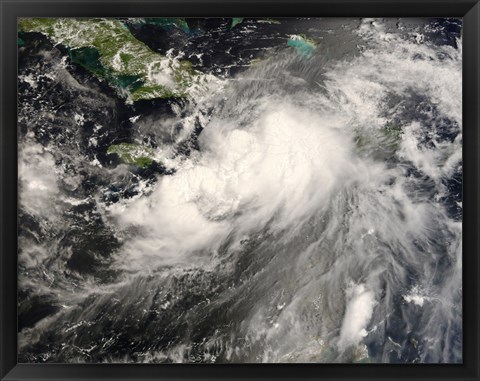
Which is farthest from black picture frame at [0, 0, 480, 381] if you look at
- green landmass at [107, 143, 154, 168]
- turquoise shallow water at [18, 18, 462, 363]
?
green landmass at [107, 143, 154, 168]

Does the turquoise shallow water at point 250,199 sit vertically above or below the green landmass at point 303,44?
below

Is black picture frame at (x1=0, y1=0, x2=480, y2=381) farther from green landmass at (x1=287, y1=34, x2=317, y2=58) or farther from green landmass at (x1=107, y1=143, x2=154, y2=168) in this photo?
green landmass at (x1=107, y1=143, x2=154, y2=168)

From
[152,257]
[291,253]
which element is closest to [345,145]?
[291,253]
